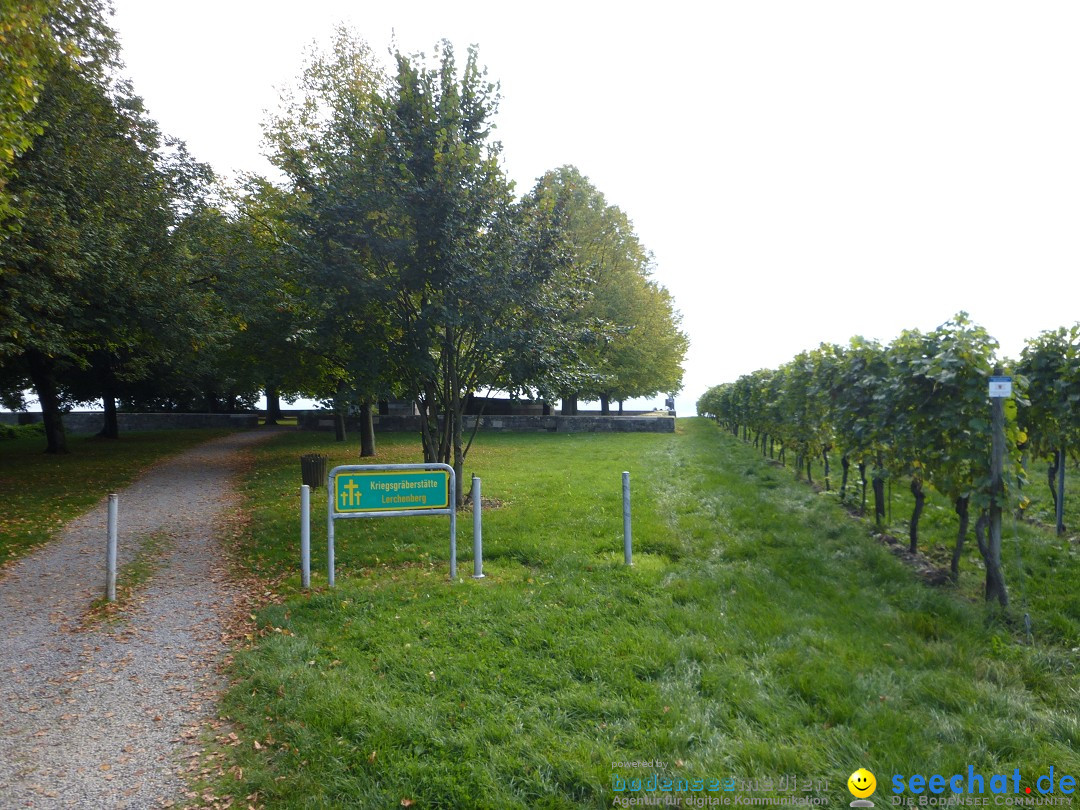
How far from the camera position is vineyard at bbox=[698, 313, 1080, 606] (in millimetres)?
5637

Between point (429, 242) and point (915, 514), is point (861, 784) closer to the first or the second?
point (915, 514)

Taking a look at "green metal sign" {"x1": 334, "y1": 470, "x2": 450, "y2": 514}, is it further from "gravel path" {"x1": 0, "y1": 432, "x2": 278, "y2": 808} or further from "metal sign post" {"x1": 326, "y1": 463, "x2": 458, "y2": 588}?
"gravel path" {"x1": 0, "y1": 432, "x2": 278, "y2": 808}

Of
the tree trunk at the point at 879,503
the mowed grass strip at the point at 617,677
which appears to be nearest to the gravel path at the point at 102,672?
the mowed grass strip at the point at 617,677

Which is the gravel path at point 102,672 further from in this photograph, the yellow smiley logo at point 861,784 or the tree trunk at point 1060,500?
the tree trunk at point 1060,500

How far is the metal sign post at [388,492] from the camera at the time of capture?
6.34 meters

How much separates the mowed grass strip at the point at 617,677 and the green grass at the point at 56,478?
4.11 meters

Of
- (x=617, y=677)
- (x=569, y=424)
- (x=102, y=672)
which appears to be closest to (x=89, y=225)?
(x=102, y=672)

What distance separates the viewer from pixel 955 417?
19.3 feet

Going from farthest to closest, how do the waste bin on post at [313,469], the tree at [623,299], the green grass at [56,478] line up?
the tree at [623,299], the waste bin on post at [313,469], the green grass at [56,478]

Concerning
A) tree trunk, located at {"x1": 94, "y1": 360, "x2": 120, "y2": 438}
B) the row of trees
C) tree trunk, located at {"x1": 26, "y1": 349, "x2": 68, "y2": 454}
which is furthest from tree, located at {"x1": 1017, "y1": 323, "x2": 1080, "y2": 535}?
tree trunk, located at {"x1": 94, "y1": 360, "x2": 120, "y2": 438}

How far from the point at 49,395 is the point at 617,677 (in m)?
19.8

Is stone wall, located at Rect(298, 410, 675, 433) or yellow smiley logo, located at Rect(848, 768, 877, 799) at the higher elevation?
stone wall, located at Rect(298, 410, 675, 433)

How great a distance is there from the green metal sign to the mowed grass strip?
0.82 meters

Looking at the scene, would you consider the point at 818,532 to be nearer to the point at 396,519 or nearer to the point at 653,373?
the point at 396,519
